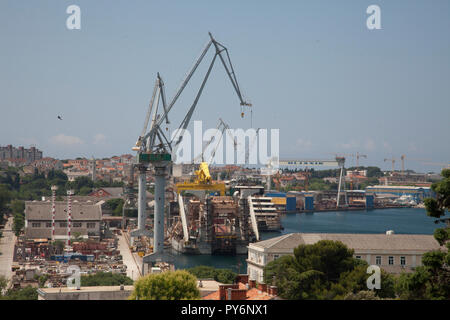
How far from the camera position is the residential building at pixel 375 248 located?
20.1 m

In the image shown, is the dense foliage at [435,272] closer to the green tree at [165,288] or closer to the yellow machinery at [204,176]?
the green tree at [165,288]

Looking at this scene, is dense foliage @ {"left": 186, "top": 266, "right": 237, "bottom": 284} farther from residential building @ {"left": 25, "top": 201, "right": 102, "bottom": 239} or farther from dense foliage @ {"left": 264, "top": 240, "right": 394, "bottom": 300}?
residential building @ {"left": 25, "top": 201, "right": 102, "bottom": 239}

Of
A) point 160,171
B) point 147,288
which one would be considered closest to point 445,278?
point 147,288

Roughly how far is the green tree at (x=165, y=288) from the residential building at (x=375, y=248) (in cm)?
775

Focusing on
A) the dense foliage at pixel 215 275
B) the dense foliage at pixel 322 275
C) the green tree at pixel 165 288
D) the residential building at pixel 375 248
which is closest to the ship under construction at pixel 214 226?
the dense foliage at pixel 215 275

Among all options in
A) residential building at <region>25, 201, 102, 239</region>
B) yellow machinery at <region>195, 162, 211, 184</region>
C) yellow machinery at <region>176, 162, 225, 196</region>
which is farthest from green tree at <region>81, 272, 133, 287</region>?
yellow machinery at <region>195, 162, 211, 184</region>

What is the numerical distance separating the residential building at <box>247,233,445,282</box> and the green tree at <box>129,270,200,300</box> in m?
7.75

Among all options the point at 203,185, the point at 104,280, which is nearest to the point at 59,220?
the point at 203,185

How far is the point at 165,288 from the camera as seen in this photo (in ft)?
39.6

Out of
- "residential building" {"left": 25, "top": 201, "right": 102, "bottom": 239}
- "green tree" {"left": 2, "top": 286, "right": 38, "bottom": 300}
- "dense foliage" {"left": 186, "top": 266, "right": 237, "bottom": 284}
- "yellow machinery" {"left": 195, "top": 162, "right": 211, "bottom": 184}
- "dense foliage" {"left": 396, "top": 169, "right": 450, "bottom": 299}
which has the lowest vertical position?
"dense foliage" {"left": 186, "top": 266, "right": 237, "bottom": 284}

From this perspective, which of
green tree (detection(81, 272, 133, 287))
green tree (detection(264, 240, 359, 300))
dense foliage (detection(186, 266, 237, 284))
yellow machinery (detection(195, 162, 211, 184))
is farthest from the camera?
yellow machinery (detection(195, 162, 211, 184))

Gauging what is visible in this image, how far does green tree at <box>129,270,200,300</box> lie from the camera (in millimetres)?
11953

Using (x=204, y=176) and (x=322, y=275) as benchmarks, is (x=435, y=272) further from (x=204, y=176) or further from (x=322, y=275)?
(x=204, y=176)
